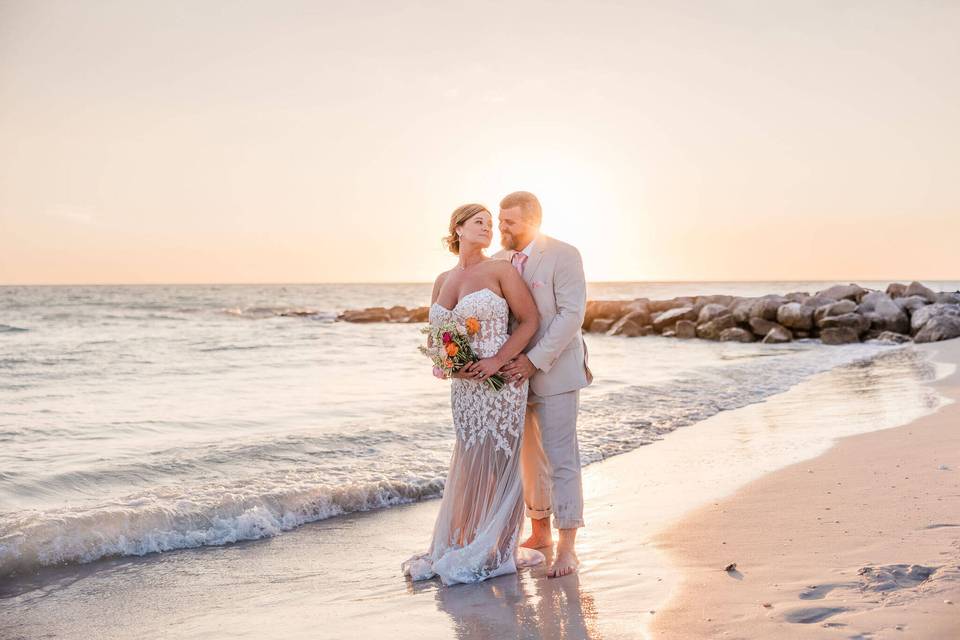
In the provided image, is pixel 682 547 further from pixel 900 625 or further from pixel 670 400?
pixel 670 400

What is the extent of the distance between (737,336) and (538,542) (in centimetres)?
2301

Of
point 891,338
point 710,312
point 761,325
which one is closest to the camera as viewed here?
point 891,338

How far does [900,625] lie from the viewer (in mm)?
3285

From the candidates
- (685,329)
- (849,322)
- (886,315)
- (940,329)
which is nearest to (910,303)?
(886,315)

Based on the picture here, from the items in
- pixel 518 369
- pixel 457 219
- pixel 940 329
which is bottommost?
pixel 940 329

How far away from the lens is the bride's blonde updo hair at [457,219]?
4977mm

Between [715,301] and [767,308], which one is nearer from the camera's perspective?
[767,308]

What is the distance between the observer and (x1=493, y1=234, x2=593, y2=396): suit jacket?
16.1 feet

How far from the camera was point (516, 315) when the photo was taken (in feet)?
16.6

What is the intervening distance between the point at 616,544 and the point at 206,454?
5.23m

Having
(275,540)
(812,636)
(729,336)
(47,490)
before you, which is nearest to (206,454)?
(47,490)

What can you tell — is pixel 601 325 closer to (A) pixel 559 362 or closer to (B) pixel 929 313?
(B) pixel 929 313

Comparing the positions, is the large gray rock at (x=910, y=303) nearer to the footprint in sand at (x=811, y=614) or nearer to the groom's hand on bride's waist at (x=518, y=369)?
the groom's hand on bride's waist at (x=518, y=369)

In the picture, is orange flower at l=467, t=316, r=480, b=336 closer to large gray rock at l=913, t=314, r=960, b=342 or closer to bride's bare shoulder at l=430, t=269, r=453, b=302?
bride's bare shoulder at l=430, t=269, r=453, b=302
